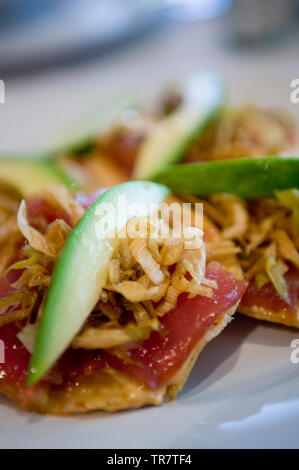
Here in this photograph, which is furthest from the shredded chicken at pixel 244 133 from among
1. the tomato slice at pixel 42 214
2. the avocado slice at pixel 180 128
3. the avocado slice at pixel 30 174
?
the tomato slice at pixel 42 214

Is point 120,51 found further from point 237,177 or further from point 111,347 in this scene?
point 111,347

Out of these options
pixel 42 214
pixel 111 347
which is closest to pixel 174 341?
pixel 111 347

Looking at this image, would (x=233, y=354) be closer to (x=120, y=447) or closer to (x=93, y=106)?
(x=120, y=447)

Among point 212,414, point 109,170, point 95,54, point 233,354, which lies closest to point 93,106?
point 109,170

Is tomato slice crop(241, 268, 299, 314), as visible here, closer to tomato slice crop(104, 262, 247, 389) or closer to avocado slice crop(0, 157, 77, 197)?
tomato slice crop(104, 262, 247, 389)

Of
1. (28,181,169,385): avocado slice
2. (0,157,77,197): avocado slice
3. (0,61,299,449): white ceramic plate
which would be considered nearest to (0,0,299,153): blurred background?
(0,157,77,197): avocado slice
